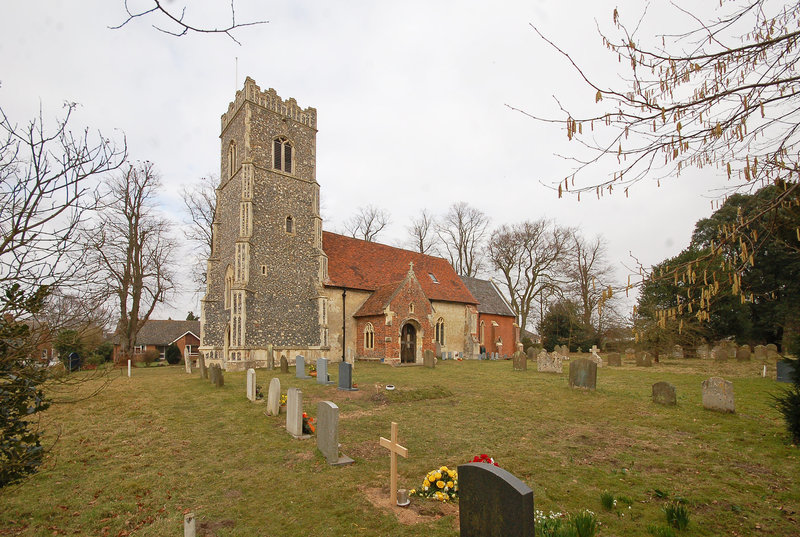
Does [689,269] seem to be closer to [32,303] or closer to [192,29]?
[192,29]

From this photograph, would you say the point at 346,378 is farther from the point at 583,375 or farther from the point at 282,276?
→ the point at 282,276

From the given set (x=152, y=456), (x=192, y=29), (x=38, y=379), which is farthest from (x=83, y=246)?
(x=152, y=456)

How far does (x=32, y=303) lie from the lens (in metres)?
3.83

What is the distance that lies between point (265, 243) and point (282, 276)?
6.47 feet

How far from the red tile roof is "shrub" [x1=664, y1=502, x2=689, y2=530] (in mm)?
20454

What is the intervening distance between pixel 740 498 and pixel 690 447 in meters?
2.44

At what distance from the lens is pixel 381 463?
6848 mm

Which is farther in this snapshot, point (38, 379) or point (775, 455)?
point (775, 455)

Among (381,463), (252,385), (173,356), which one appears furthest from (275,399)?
(173,356)

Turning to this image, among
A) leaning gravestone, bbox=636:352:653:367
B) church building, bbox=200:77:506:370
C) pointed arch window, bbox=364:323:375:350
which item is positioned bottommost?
leaning gravestone, bbox=636:352:653:367

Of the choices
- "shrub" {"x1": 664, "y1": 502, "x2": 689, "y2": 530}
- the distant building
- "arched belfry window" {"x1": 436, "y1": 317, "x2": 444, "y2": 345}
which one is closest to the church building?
"arched belfry window" {"x1": 436, "y1": 317, "x2": 444, "y2": 345}

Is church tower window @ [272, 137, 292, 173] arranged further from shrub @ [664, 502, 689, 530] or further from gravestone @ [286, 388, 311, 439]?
shrub @ [664, 502, 689, 530]

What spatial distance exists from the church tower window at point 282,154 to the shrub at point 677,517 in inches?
899

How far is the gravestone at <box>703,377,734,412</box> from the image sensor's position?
9742 millimetres
